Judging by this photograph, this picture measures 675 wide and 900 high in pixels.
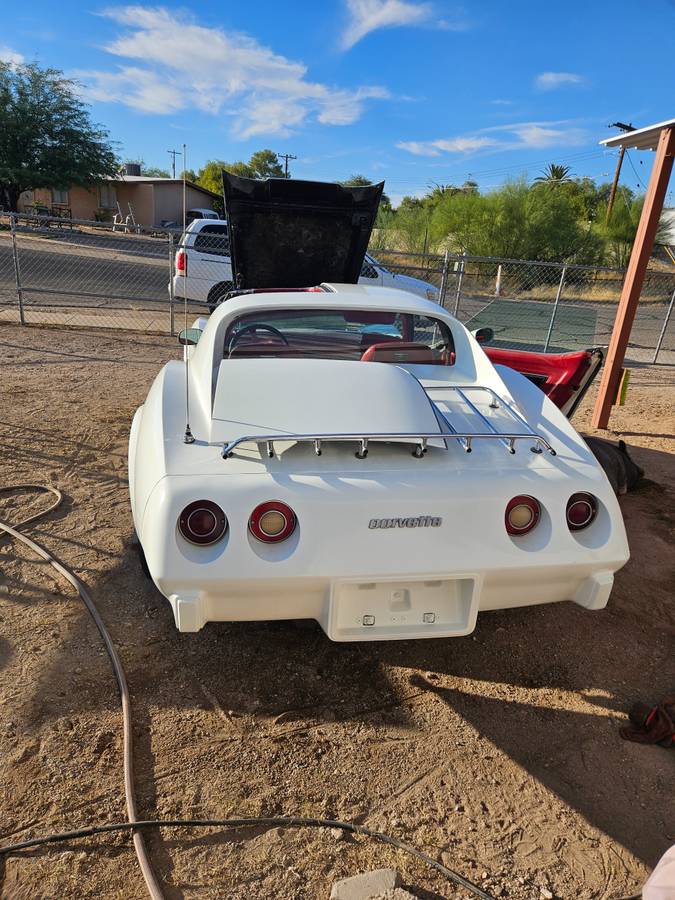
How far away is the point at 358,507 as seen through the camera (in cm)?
223

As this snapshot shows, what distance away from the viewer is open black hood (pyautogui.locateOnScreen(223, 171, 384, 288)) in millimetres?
5559

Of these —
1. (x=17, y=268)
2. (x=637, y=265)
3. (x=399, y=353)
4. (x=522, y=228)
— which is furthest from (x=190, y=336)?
(x=522, y=228)

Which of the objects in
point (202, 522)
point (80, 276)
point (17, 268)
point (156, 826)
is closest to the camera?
point (156, 826)

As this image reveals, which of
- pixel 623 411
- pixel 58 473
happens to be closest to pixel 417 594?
pixel 58 473

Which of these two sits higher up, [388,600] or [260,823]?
[388,600]

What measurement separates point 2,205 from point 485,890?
36.7m

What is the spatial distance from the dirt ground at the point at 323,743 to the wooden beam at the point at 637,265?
128 inches

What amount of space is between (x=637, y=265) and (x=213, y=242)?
8.07 meters

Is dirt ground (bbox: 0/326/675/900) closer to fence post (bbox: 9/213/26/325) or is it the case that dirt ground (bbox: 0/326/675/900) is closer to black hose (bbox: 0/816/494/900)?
black hose (bbox: 0/816/494/900)

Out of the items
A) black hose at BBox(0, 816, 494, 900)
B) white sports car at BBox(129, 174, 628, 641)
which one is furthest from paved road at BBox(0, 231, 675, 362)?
black hose at BBox(0, 816, 494, 900)

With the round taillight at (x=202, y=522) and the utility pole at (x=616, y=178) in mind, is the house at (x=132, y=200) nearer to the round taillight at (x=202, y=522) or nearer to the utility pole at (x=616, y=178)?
the utility pole at (x=616, y=178)

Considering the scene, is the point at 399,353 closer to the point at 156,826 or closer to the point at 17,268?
the point at 156,826

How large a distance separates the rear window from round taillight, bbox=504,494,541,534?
9.15 metres

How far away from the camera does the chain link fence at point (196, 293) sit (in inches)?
403
